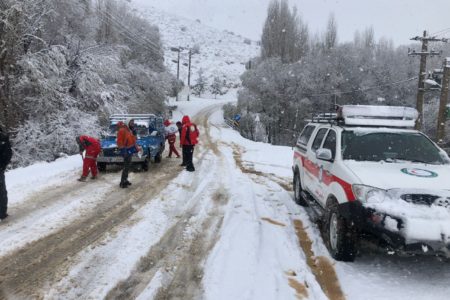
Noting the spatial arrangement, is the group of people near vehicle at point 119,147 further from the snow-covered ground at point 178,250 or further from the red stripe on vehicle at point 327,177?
the red stripe on vehicle at point 327,177

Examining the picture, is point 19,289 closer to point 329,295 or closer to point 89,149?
point 329,295

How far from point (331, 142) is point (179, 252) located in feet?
10.3

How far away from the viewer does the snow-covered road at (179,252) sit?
15.6 feet

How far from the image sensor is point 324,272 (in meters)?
5.34

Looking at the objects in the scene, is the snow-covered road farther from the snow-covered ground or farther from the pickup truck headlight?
the pickup truck headlight

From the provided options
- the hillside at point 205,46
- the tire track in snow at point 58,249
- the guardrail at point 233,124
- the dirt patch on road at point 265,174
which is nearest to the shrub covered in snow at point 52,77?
the dirt patch on road at point 265,174

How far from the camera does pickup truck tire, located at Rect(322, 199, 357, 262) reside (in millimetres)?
5438

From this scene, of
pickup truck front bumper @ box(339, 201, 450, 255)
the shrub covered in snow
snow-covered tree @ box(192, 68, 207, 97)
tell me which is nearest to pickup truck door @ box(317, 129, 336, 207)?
pickup truck front bumper @ box(339, 201, 450, 255)

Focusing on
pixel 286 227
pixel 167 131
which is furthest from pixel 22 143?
pixel 286 227

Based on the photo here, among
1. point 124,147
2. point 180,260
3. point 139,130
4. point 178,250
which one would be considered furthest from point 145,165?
point 180,260

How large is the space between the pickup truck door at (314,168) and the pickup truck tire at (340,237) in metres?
1.08

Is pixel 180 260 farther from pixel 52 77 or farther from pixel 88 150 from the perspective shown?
pixel 52 77

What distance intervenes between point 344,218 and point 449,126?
129ft

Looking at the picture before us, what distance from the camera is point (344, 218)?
5449 millimetres
